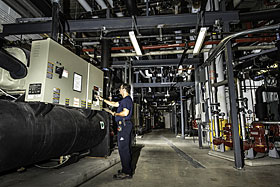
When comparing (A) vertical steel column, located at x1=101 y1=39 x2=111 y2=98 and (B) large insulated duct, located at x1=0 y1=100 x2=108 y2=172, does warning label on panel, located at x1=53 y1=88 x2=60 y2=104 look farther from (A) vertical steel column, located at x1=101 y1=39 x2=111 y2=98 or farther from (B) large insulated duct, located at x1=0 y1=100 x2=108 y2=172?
(A) vertical steel column, located at x1=101 y1=39 x2=111 y2=98

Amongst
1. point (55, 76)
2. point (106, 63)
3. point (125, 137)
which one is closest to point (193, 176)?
point (125, 137)

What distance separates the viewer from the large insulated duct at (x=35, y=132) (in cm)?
150

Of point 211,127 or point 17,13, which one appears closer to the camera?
point 17,13

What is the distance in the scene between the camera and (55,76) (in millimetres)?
2281

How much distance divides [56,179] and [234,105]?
10.7 feet

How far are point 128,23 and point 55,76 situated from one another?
2.04 metres

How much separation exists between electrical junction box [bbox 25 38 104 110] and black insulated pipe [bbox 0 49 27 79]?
0.10 meters

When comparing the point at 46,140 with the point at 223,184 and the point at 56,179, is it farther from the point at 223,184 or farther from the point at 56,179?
the point at 223,184

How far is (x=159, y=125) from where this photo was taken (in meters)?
24.1

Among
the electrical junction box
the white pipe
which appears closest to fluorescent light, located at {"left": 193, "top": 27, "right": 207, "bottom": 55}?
the electrical junction box

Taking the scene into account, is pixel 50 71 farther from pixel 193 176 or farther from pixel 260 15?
pixel 260 15

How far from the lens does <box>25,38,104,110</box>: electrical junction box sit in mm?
2121

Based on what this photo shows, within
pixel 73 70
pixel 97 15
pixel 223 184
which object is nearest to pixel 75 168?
pixel 73 70

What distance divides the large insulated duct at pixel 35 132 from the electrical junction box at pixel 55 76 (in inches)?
7.5
